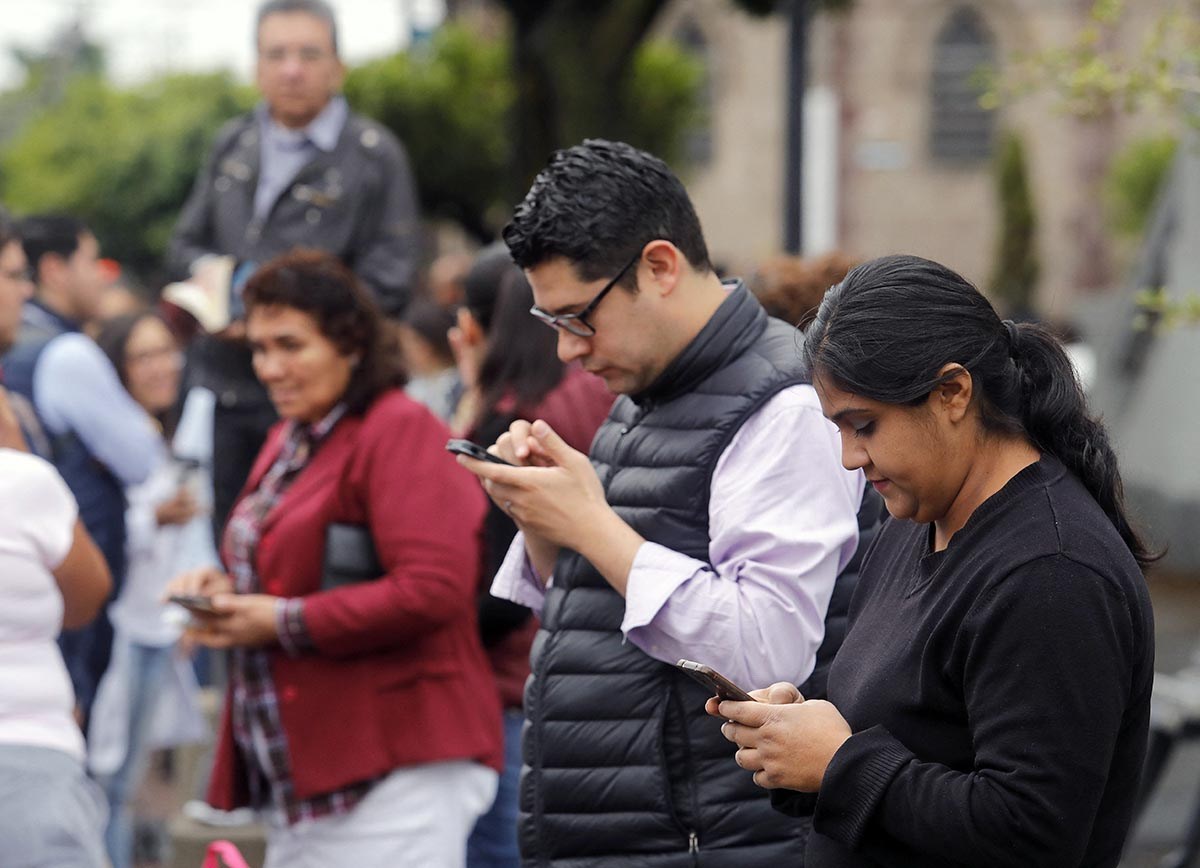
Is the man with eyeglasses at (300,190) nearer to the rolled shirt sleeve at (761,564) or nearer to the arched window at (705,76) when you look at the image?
the rolled shirt sleeve at (761,564)

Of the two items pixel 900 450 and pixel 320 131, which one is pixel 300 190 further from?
pixel 900 450

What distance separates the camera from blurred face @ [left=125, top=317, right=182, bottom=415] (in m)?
7.90

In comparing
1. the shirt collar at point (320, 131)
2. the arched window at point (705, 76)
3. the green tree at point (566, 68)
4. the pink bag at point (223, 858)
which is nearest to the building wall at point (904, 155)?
the arched window at point (705, 76)

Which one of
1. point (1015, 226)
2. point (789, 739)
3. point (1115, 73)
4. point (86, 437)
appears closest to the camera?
point (789, 739)

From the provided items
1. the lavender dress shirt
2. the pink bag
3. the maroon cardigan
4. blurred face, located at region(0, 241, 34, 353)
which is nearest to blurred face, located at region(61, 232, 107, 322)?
blurred face, located at region(0, 241, 34, 353)

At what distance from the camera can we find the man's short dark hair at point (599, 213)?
3.04m

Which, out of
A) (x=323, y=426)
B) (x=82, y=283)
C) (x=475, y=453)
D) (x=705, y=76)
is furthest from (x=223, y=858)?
(x=705, y=76)

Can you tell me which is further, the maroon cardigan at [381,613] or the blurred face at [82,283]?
the blurred face at [82,283]

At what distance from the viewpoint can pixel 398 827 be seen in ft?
13.2

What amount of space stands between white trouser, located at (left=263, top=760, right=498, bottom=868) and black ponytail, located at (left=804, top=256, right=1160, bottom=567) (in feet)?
6.33

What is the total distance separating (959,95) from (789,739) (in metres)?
40.0

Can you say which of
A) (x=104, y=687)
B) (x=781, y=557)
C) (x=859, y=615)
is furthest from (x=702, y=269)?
(x=104, y=687)

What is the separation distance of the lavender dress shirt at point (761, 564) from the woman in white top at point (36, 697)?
1.17 meters

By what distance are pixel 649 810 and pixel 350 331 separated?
1667mm
